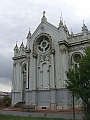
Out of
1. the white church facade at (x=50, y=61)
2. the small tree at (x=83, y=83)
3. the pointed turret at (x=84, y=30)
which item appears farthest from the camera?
the pointed turret at (x=84, y=30)

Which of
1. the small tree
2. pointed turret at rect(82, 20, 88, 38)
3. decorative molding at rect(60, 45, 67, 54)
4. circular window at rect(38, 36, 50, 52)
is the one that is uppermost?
pointed turret at rect(82, 20, 88, 38)

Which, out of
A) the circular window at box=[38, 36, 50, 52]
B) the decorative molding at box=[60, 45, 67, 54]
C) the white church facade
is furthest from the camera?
the circular window at box=[38, 36, 50, 52]

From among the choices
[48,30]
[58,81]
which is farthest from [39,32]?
[58,81]

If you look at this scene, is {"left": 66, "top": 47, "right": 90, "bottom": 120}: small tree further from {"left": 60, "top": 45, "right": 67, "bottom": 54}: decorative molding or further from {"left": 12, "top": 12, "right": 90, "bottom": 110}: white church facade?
{"left": 60, "top": 45, "right": 67, "bottom": 54}: decorative molding

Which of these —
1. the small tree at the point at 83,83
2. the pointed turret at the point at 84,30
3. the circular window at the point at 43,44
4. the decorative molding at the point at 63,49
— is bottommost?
the small tree at the point at 83,83

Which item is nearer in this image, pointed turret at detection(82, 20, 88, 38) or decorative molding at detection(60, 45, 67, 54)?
decorative molding at detection(60, 45, 67, 54)

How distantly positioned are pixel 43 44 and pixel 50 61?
4753 millimetres

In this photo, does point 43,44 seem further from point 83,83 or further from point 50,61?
point 83,83

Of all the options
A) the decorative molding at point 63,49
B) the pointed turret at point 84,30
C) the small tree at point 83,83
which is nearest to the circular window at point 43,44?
the decorative molding at point 63,49

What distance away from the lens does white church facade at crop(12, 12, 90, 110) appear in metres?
32.7

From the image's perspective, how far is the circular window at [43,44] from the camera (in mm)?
36884

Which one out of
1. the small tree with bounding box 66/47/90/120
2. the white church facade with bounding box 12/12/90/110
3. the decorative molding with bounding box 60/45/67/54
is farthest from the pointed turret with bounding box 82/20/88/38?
the small tree with bounding box 66/47/90/120

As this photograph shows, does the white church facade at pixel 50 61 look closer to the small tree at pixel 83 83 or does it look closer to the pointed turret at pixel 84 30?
the pointed turret at pixel 84 30

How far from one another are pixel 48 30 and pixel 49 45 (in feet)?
11.9
